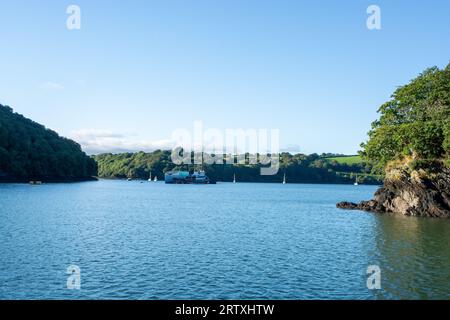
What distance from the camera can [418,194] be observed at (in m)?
84.2

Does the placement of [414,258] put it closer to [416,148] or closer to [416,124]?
[416,148]

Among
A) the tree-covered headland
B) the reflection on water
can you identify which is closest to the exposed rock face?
the tree-covered headland

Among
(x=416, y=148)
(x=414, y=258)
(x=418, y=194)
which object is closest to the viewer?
(x=414, y=258)

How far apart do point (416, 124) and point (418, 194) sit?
14.1 m

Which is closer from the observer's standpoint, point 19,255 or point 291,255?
point 19,255

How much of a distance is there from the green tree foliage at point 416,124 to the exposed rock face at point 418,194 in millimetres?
3850

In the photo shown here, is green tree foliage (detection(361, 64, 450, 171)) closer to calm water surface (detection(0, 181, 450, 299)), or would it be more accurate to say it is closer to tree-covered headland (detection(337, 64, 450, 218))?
tree-covered headland (detection(337, 64, 450, 218))

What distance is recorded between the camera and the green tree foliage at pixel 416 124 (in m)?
80.9

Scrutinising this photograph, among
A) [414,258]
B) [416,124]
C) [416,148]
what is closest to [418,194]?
[416,148]

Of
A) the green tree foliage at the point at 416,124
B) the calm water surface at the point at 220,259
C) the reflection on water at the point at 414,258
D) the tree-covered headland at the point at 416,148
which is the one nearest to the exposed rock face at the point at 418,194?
the tree-covered headland at the point at 416,148
